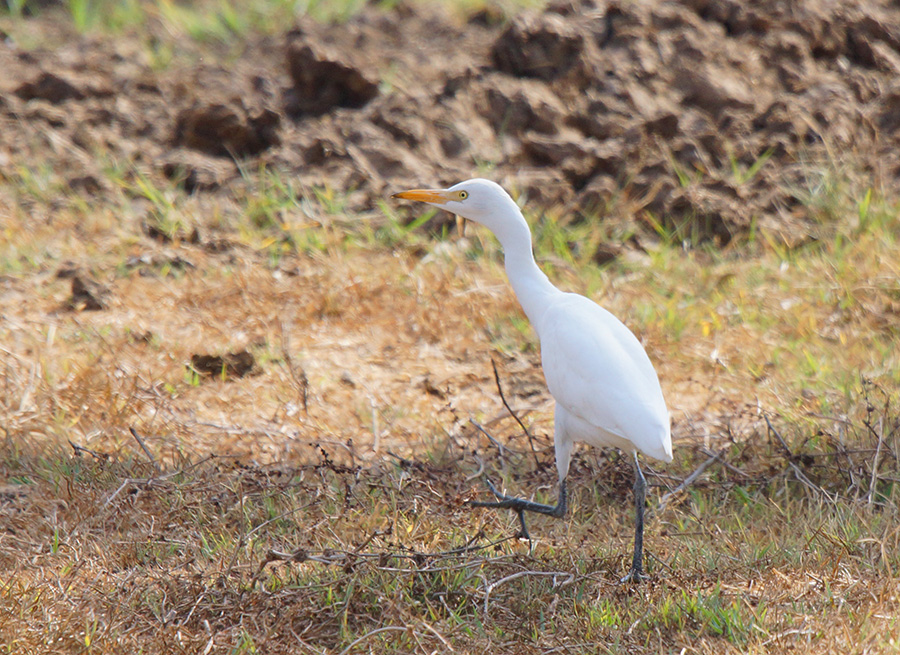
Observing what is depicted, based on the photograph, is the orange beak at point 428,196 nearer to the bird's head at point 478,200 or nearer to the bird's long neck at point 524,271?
the bird's head at point 478,200

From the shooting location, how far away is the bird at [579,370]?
2820mm

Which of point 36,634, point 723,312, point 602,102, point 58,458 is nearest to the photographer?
point 36,634

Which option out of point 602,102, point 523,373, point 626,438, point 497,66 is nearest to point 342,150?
point 497,66

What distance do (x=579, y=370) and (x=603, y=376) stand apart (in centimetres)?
9

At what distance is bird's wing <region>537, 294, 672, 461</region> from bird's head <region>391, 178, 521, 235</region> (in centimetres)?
35

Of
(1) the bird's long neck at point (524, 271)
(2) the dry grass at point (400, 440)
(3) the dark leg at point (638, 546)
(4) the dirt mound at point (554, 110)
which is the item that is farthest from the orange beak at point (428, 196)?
(4) the dirt mound at point (554, 110)

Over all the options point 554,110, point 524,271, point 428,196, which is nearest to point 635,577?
point 524,271

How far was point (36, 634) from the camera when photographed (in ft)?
8.48

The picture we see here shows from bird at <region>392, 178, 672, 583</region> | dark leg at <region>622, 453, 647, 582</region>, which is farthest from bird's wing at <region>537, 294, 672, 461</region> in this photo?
dark leg at <region>622, 453, 647, 582</region>

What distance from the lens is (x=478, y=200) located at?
3314mm

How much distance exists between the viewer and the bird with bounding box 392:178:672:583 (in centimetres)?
282

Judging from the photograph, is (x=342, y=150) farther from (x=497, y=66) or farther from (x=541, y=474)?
(x=541, y=474)

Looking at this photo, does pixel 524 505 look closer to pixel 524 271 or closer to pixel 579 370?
pixel 579 370

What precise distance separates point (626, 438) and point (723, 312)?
214 centimetres
